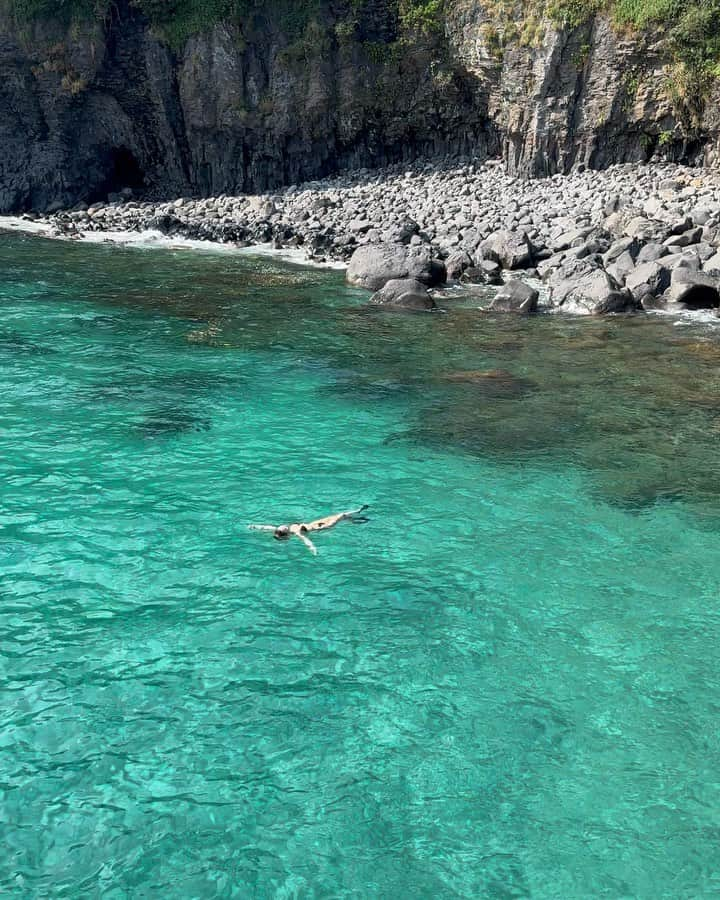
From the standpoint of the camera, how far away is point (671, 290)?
59.7 feet

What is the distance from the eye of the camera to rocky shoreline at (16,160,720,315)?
1841cm

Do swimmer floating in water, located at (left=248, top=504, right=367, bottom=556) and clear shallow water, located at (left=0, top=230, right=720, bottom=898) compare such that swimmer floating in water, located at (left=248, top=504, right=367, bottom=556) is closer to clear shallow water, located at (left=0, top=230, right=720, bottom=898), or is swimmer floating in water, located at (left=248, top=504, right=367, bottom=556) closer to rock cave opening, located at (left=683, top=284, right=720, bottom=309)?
clear shallow water, located at (left=0, top=230, right=720, bottom=898)

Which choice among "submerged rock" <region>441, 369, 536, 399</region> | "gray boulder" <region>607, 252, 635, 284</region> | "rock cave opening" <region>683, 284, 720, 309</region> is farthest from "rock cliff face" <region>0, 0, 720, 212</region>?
"submerged rock" <region>441, 369, 536, 399</region>

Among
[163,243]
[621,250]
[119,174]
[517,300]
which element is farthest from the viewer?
[119,174]

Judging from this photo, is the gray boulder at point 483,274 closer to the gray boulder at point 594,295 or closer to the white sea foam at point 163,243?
the gray boulder at point 594,295

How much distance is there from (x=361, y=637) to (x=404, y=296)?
13.0 meters

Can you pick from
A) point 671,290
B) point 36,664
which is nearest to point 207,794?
point 36,664

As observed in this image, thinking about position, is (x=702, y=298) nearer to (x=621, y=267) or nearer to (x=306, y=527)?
(x=621, y=267)

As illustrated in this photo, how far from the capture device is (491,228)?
79.8ft

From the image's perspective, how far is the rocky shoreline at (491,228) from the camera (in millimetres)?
18406

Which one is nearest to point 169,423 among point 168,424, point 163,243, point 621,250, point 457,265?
point 168,424

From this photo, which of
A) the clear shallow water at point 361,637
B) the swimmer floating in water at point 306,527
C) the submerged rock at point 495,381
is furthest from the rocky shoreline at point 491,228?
the swimmer floating in water at point 306,527

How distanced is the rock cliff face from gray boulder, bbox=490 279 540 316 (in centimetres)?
1541

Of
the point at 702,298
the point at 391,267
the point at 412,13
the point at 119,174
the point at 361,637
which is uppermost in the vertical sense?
the point at 412,13
